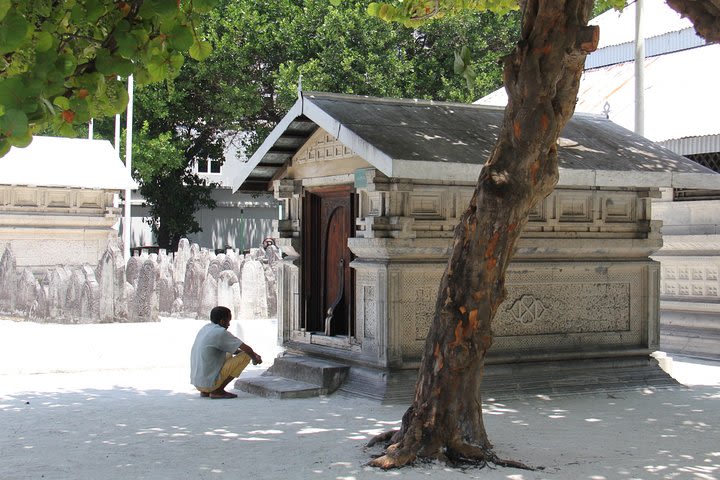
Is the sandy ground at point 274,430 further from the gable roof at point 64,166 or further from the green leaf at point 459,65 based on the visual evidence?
the gable roof at point 64,166

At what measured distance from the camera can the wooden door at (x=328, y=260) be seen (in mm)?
12008

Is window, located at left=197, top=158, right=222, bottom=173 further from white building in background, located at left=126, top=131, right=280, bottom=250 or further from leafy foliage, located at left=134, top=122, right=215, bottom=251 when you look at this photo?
leafy foliage, located at left=134, top=122, right=215, bottom=251

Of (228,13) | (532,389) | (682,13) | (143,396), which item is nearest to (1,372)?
(143,396)

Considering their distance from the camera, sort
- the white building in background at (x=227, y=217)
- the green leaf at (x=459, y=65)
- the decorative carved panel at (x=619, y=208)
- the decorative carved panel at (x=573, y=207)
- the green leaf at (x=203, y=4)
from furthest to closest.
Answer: the white building in background at (x=227, y=217), the decorative carved panel at (x=619, y=208), the decorative carved panel at (x=573, y=207), the green leaf at (x=459, y=65), the green leaf at (x=203, y=4)

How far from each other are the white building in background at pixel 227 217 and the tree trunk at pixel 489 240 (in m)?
37.1

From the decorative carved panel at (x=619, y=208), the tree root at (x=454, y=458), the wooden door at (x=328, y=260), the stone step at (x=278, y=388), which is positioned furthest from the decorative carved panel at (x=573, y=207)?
the tree root at (x=454, y=458)

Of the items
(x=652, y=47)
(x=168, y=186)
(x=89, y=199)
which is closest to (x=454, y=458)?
(x=652, y=47)

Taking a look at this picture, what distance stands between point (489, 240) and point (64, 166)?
18.6 metres

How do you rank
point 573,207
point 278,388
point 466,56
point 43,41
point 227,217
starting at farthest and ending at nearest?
point 227,217 → point 573,207 → point 278,388 → point 466,56 → point 43,41

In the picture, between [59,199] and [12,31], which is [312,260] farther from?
[59,199]

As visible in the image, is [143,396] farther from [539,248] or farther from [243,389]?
[539,248]

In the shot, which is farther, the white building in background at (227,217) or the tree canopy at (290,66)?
the white building in background at (227,217)

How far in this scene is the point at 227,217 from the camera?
1818 inches

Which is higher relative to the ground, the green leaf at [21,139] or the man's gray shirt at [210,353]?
the green leaf at [21,139]
